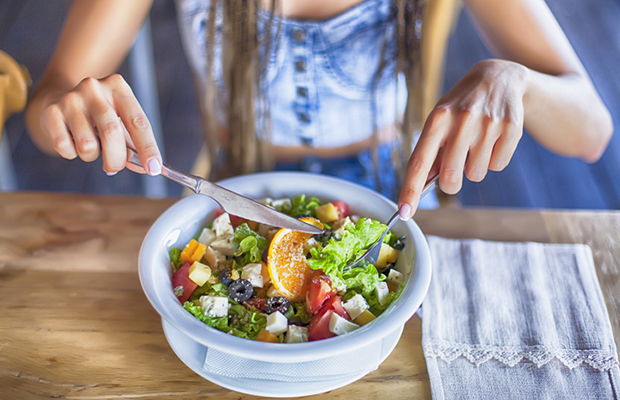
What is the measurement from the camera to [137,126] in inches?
32.1

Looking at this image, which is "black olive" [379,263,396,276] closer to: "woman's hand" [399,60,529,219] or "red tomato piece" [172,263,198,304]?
"woman's hand" [399,60,529,219]

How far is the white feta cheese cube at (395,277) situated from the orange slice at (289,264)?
0.14 m

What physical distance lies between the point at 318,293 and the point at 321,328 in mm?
58

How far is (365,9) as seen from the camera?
1275 millimetres

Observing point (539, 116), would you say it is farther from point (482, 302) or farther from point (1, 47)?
point (1, 47)

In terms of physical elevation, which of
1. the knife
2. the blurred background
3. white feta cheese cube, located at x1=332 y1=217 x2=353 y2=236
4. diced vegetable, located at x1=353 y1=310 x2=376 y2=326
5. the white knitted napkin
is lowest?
the blurred background

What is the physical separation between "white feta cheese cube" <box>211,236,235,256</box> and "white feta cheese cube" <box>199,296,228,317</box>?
0.13 metres

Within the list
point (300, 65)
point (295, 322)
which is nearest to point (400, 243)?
point (295, 322)

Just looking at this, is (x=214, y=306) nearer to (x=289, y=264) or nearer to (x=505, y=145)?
(x=289, y=264)

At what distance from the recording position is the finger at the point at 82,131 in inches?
32.0

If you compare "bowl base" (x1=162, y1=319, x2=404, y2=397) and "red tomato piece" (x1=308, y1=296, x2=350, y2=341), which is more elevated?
"red tomato piece" (x1=308, y1=296, x2=350, y2=341)

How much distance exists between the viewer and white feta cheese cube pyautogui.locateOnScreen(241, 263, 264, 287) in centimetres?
83

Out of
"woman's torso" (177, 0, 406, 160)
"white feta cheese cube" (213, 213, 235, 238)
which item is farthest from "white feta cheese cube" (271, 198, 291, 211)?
"woman's torso" (177, 0, 406, 160)

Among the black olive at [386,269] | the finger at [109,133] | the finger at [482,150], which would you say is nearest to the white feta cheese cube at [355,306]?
the black olive at [386,269]
